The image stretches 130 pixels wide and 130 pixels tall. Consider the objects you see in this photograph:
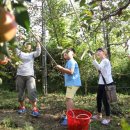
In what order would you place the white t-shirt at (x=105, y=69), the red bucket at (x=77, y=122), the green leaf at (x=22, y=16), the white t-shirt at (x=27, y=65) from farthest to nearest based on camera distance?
the white t-shirt at (x=27, y=65) < the white t-shirt at (x=105, y=69) < the red bucket at (x=77, y=122) < the green leaf at (x=22, y=16)

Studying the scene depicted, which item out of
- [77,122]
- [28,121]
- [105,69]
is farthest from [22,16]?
[28,121]

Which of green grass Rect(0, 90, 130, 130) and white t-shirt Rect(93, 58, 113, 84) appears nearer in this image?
green grass Rect(0, 90, 130, 130)

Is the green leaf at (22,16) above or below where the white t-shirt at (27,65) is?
above

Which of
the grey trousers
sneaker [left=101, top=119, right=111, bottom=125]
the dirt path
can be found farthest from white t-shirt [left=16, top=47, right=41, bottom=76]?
sneaker [left=101, top=119, right=111, bottom=125]

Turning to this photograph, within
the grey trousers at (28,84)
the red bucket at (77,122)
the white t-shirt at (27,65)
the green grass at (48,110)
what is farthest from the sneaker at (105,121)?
the white t-shirt at (27,65)

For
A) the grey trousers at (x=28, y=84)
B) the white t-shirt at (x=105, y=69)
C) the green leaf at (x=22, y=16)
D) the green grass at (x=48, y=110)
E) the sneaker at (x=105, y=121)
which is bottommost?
the sneaker at (x=105, y=121)

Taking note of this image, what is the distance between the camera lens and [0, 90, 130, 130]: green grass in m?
5.61

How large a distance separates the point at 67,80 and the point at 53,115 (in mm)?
1144

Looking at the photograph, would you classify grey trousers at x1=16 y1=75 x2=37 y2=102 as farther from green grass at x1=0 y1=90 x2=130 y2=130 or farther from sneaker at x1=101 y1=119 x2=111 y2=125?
sneaker at x1=101 y1=119 x2=111 y2=125

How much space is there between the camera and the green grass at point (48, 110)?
5.61 metres

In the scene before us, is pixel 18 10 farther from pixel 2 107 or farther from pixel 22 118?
pixel 2 107

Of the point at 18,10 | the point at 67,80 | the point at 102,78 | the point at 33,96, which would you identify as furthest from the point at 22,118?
the point at 18,10

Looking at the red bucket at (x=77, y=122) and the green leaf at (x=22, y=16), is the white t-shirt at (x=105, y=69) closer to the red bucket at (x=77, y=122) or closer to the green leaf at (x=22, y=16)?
the red bucket at (x=77, y=122)

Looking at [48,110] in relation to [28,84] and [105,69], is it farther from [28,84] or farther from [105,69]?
[105,69]
